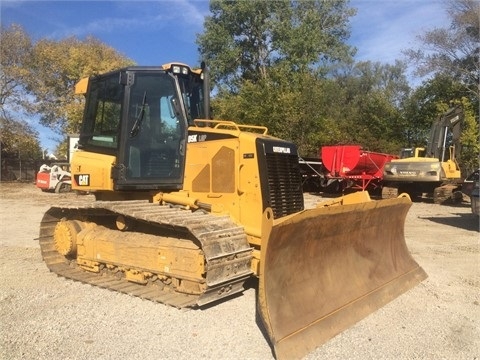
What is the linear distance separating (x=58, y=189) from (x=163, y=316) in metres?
19.2

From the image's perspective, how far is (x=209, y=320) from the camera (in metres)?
4.82

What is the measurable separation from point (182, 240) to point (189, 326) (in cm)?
104

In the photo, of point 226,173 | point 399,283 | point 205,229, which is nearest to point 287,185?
point 226,173

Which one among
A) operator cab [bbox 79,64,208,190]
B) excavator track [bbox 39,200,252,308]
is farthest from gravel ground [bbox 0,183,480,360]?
operator cab [bbox 79,64,208,190]

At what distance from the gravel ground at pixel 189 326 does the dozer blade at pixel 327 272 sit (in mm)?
165

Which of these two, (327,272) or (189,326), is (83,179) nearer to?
(189,326)

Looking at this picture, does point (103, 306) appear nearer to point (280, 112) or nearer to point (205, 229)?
point (205, 229)

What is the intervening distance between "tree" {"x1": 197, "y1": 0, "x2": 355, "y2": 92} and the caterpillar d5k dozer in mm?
29743

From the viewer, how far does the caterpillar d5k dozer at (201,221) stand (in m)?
4.71

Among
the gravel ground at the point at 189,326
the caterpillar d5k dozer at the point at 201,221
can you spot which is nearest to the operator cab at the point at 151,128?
the caterpillar d5k dozer at the point at 201,221

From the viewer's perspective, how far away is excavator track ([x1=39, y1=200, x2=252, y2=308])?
4806 millimetres

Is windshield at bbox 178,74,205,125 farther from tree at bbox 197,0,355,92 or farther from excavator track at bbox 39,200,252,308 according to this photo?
tree at bbox 197,0,355,92

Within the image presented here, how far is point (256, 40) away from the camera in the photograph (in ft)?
123

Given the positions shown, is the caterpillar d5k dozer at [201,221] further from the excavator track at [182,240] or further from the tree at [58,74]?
the tree at [58,74]
